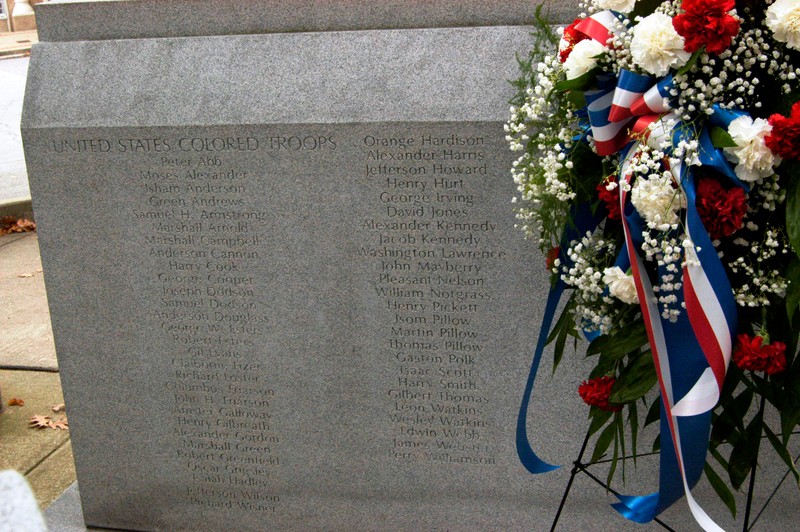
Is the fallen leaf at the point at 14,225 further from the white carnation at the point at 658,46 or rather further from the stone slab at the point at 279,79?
the white carnation at the point at 658,46

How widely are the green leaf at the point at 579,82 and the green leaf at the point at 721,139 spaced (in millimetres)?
365

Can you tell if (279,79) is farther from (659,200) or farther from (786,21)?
(786,21)

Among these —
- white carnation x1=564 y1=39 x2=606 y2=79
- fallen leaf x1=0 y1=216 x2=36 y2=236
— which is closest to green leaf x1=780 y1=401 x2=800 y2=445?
white carnation x1=564 y1=39 x2=606 y2=79

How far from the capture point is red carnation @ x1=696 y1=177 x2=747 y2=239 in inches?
80.7

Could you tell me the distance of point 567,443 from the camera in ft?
10.9

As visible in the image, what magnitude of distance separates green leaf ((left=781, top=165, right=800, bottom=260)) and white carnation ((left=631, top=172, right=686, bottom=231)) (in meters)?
0.24

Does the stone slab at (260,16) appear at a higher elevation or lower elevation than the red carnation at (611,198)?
higher

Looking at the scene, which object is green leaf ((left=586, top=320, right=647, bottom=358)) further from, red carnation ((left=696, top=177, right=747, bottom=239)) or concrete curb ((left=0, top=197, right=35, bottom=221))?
concrete curb ((left=0, top=197, right=35, bottom=221))

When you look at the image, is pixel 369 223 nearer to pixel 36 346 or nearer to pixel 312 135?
pixel 312 135

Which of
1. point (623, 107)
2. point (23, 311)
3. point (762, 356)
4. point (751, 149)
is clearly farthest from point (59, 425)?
point (751, 149)

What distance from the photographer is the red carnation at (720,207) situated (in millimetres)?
2049

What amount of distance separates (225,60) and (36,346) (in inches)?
127

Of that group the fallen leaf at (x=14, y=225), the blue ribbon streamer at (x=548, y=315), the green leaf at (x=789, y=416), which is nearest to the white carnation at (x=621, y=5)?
the blue ribbon streamer at (x=548, y=315)

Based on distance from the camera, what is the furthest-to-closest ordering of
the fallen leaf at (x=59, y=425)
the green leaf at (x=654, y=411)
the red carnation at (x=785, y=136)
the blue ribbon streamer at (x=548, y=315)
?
the fallen leaf at (x=59, y=425) → the green leaf at (x=654, y=411) → the blue ribbon streamer at (x=548, y=315) → the red carnation at (x=785, y=136)
